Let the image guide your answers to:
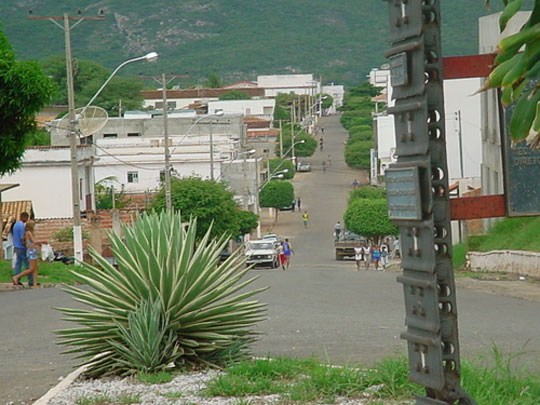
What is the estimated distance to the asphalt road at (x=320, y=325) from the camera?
10.6 m

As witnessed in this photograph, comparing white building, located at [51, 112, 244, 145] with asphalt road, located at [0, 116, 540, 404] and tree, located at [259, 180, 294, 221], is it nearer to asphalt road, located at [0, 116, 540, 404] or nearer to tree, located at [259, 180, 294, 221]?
tree, located at [259, 180, 294, 221]

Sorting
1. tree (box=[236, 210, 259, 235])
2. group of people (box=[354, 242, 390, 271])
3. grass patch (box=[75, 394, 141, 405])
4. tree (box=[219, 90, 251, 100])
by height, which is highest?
tree (box=[219, 90, 251, 100])

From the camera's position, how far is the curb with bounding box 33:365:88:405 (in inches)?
337

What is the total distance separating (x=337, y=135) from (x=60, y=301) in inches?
5137

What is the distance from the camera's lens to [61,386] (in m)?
9.14

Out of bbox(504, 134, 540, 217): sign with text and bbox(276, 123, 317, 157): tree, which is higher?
bbox(276, 123, 317, 157): tree

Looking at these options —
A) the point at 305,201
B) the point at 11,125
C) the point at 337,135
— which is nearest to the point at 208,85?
→ the point at 337,135

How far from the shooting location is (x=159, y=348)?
31.1ft

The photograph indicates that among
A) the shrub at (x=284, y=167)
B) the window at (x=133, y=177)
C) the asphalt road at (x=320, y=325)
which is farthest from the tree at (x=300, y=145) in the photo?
the asphalt road at (x=320, y=325)

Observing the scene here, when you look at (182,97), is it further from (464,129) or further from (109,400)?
(109,400)

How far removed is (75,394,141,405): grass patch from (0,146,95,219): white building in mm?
37264

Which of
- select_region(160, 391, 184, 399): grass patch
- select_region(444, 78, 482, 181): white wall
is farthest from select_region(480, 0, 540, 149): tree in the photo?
select_region(444, 78, 482, 181): white wall

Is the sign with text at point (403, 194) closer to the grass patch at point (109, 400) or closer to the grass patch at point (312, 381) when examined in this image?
the grass patch at point (312, 381)

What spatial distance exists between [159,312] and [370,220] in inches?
1838
